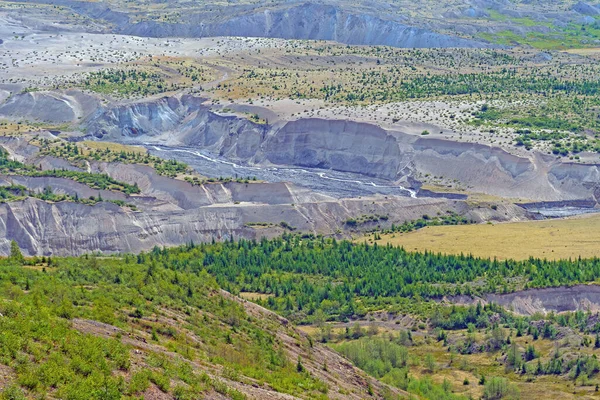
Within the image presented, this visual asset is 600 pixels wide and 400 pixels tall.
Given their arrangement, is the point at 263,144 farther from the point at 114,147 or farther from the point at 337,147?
the point at 114,147

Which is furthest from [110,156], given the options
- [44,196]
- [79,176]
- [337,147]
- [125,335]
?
[125,335]

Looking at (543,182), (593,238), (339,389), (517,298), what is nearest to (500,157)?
(543,182)

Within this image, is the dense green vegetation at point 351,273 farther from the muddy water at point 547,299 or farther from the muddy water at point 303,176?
the muddy water at point 303,176

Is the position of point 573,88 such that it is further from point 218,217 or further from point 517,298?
point 517,298

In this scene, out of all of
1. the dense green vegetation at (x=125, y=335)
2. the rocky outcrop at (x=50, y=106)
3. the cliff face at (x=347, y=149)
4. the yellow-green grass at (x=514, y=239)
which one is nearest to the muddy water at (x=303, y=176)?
the cliff face at (x=347, y=149)

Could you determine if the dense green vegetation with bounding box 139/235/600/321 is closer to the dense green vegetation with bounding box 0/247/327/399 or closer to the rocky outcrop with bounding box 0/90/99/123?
the dense green vegetation with bounding box 0/247/327/399

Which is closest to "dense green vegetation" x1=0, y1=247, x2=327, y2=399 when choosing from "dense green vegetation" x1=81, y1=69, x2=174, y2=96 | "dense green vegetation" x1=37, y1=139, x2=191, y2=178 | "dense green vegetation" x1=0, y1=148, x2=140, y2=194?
"dense green vegetation" x1=0, y1=148, x2=140, y2=194
